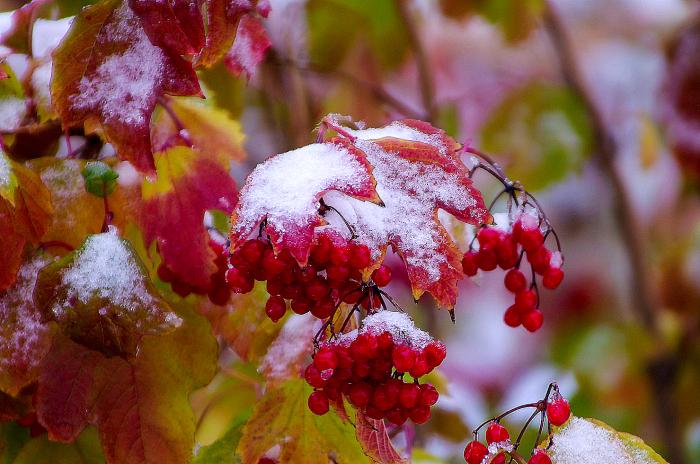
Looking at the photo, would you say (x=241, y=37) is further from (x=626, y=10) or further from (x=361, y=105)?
(x=626, y=10)

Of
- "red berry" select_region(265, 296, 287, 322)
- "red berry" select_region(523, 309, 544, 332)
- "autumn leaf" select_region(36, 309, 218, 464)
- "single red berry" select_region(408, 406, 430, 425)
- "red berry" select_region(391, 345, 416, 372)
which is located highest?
"red berry" select_region(523, 309, 544, 332)

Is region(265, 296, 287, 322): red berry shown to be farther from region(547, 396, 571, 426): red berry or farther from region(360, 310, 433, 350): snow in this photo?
region(547, 396, 571, 426): red berry

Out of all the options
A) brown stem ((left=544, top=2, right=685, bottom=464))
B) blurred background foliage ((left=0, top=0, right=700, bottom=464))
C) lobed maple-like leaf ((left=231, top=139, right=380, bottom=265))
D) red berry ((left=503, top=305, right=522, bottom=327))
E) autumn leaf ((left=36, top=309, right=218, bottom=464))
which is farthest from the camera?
brown stem ((left=544, top=2, right=685, bottom=464))

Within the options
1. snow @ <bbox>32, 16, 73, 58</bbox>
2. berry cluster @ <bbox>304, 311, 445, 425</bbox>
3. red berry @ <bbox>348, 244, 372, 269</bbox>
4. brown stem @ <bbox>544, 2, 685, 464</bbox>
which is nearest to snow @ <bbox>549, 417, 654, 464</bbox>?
berry cluster @ <bbox>304, 311, 445, 425</bbox>

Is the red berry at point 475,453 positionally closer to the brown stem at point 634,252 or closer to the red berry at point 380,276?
the red berry at point 380,276

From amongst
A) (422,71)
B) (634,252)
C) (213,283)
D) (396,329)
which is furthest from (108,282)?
(634,252)

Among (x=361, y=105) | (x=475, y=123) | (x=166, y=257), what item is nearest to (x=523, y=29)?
(x=361, y=105)

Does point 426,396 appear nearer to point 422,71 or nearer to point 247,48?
point 247,48
